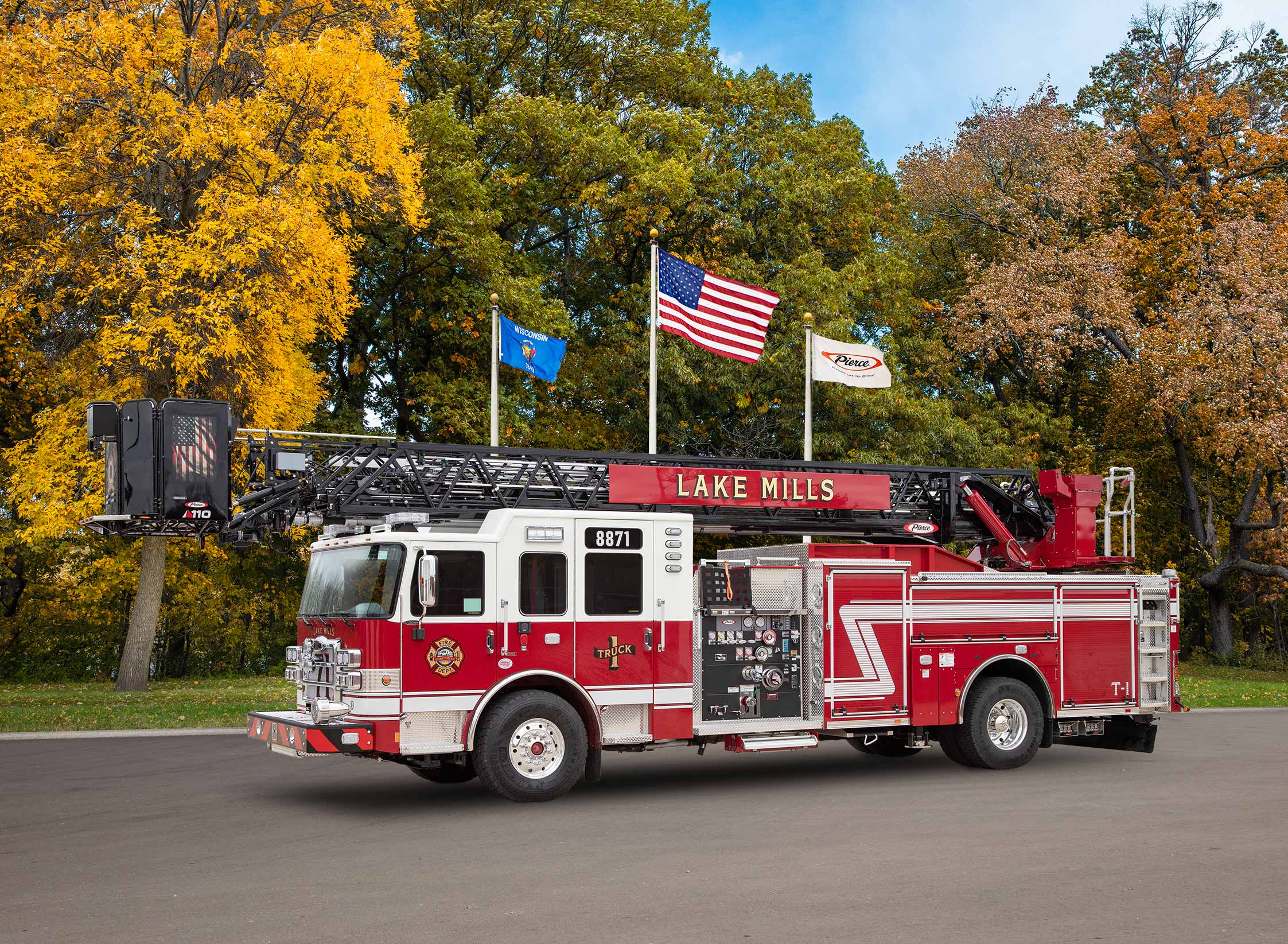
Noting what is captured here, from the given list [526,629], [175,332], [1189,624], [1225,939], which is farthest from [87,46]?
[1189,624]

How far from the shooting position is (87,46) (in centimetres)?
2311

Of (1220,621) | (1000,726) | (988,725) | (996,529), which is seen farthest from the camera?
(1220,621)

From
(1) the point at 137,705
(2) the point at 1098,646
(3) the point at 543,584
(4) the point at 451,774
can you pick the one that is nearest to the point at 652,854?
(3) the point at 543,584

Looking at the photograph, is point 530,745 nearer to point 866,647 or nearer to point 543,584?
point 543,584

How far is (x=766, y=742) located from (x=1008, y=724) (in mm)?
3349

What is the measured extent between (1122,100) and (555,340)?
29.8m

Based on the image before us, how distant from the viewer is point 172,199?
80.7ft

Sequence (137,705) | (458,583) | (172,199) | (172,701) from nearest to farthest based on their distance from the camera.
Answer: (458,583) < (137,705) < (172,701) < (172,199)

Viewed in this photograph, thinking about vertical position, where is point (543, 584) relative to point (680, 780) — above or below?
above

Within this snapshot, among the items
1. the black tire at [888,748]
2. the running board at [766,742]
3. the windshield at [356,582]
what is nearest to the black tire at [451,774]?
the windshield at [356,582]

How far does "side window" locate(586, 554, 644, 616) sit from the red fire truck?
0.02 metres

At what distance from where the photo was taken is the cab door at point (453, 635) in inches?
441

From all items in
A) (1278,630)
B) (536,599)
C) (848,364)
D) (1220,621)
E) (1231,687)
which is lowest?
(1231,687)

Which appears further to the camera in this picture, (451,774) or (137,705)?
(137,705)
